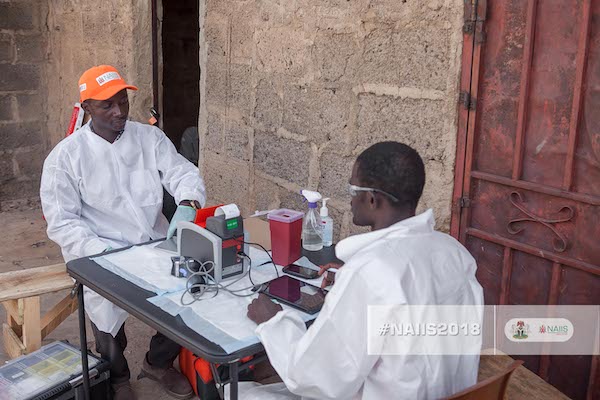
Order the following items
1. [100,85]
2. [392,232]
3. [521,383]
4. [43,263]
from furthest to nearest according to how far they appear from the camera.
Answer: [43,263] < [100,85] < [521,383] < [392,232]

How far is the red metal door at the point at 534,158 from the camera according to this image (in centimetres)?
252

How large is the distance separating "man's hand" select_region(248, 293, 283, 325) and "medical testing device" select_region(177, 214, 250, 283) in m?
0.32

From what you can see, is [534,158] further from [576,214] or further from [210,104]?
[210,104]

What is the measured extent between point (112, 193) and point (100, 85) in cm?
54

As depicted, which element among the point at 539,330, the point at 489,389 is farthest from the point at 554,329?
the point at 489,389

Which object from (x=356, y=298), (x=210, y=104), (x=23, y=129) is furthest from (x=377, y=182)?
(x=23, y=129)

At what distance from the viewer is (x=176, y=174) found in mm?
3498

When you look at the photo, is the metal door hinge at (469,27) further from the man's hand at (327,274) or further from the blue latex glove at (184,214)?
the blue latex glove at (184,214)

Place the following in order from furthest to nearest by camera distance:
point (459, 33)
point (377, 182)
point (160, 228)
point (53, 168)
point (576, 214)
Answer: point (160, 228) → point (53, 168) → point (459, 33) → point (576, 214) → point (377, 182)

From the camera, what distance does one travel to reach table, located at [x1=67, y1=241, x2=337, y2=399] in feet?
6.42

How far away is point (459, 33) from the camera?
9.46ft

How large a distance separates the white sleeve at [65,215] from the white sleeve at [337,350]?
5.10 feet

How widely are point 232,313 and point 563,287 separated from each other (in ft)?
4.61

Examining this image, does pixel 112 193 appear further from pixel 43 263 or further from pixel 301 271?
pixel 43 263
